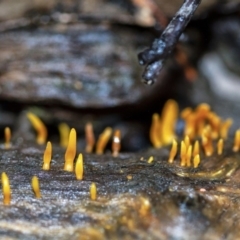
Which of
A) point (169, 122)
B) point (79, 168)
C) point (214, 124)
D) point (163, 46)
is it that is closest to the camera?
point (79, 168)

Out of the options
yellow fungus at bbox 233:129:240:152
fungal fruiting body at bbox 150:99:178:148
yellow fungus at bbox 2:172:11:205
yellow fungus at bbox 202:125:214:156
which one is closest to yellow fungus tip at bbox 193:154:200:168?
yellow fungus at bbox 202:125:214:156

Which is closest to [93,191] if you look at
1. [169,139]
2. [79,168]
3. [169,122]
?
[79,168]

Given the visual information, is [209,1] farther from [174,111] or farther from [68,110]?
[68,110]

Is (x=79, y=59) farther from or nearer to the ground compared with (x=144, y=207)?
farther from the ground

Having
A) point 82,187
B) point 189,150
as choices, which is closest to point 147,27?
point 189,150

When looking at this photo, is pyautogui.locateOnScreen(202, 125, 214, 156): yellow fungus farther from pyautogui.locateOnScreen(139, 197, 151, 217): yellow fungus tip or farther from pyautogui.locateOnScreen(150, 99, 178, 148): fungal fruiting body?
pyautogui.locateOnScreen(139, 197, 151, 217): yellow fungus tip

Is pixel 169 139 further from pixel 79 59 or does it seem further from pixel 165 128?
pixel 79 59
